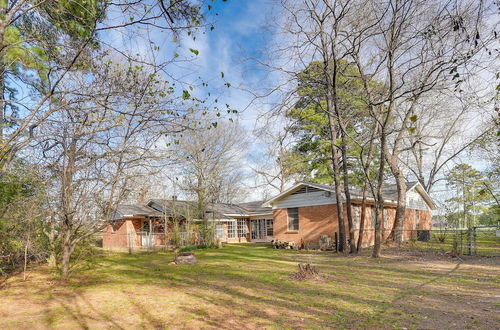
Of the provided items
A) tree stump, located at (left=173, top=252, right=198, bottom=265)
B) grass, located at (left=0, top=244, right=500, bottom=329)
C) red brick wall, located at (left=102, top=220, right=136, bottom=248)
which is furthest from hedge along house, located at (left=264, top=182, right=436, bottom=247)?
red brick wall, located at (left=102, top=220, right=136, bottom=248)

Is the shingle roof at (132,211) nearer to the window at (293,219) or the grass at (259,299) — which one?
the window at (293,219)

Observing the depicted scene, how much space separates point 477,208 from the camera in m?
38.8

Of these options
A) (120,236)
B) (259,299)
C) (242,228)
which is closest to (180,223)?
(120,236)

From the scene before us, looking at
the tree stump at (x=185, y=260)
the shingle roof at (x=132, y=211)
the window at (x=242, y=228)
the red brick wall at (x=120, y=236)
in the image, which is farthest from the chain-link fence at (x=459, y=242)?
the red brick wall at (x=120, y=236)

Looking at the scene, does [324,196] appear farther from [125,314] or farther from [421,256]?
[125,314]

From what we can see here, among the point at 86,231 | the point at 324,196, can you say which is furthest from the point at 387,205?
the point at 86,231

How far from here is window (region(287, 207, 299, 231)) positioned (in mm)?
21263

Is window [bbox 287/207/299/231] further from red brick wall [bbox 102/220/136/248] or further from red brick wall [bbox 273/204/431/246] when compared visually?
red brick wall [bbox 102/220/136/248]

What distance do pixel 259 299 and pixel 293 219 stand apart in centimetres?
1485

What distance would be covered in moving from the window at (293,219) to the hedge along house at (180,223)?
2.33 metres

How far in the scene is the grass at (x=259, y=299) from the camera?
538cm

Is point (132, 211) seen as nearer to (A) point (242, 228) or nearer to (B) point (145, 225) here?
(B) point (145, 225)

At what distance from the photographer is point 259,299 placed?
688 cm

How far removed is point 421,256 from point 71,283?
13.8 metres
